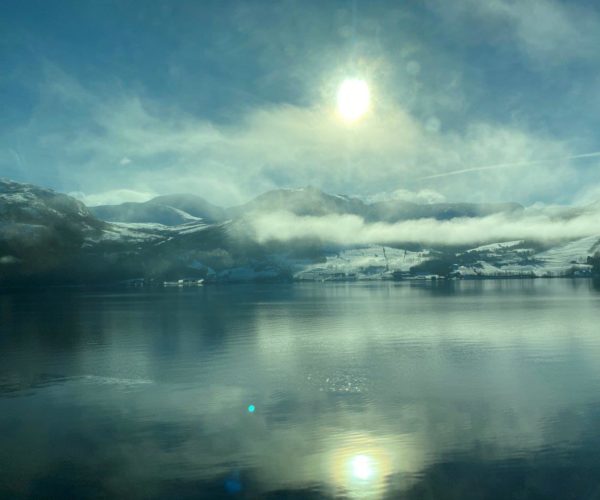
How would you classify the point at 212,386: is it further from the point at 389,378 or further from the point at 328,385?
the point at 389,378

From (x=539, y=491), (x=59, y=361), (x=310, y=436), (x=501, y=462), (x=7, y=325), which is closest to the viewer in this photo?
(x=539, y=491)

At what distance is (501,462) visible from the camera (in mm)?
41375

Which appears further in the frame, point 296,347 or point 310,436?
point 296,347

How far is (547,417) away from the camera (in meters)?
52.8

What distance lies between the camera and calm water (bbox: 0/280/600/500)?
Answer: 1513 inches

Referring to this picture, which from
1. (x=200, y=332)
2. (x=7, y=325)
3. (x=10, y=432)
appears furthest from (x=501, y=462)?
(x=7, y=325)

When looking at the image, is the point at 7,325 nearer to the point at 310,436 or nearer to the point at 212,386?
the point at 212,386

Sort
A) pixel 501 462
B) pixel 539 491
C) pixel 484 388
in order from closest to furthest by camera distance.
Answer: pixel 539 491, pixel 501 462, pixel 484 388

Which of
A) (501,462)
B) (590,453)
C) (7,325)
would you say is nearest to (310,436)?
(501,462)

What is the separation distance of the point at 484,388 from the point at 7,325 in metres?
150

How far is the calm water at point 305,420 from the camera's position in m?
38.4

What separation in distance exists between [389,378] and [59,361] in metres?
57.5

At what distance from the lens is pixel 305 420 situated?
53469 millimetres

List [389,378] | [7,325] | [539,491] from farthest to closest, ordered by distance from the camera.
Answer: [7,325] → [389,378] → [539,491]
